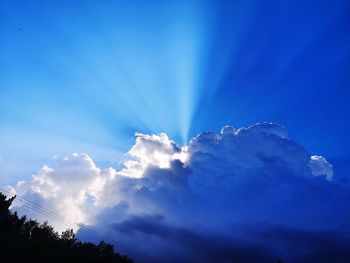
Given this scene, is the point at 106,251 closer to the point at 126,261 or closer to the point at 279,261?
the point at 126,261

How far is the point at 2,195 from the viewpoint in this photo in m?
113

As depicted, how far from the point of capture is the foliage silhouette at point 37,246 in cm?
9344

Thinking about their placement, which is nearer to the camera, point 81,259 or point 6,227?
point 81,259

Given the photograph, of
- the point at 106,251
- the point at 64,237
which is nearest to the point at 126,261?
the point at 106,251

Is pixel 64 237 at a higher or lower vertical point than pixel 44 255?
higher

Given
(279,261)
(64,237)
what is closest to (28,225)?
(64,237)

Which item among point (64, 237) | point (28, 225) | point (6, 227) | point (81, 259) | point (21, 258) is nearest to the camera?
point (21, 258)

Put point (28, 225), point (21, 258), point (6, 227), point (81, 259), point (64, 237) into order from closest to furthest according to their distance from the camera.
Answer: point (21, 258)
point (81, 259)
point (6, 227)
point (28, 225)
point (64, 237)

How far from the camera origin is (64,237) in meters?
141

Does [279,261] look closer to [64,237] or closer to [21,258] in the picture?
[64,237]

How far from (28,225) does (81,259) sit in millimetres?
34442

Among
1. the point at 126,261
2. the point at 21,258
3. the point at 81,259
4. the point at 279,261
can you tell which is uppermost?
the point at 279,261

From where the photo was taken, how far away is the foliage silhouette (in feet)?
307

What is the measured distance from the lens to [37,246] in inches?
3907
